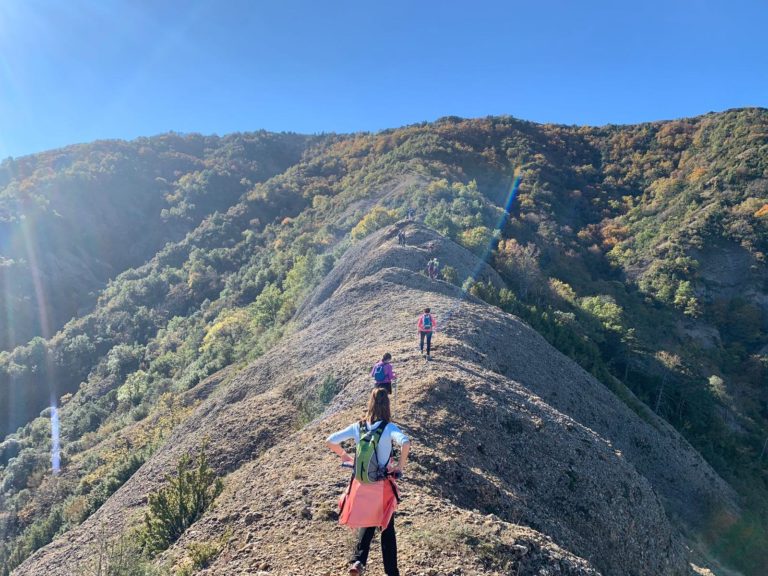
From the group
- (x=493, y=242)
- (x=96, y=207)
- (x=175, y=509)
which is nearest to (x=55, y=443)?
(x=175, y=509)

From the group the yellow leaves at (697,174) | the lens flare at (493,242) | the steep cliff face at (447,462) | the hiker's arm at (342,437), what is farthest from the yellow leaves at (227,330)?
the yellow leaves at (697,174)

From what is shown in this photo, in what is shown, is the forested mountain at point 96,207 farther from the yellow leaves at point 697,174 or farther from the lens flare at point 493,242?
the yellow leaves at point 697,174

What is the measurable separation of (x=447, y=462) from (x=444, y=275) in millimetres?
16319

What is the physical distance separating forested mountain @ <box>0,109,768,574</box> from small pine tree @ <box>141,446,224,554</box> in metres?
3.72

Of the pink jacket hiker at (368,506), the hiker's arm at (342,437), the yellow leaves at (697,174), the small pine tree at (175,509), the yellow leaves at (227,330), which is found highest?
the yellow leaves at (697,174)

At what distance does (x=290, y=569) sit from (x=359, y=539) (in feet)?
4.88

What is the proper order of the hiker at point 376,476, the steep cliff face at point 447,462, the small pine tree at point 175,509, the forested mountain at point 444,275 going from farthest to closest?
1. the forested mountain at point 444,275
2. the small pine tree at point 175,509
3. the steep cliff face at point 447,462
4. the hiker at point 376,476

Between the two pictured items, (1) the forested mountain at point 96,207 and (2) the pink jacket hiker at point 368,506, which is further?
(1) the forested mountain at point 96,207

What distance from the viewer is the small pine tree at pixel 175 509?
881 cm

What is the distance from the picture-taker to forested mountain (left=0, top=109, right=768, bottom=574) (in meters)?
24.9

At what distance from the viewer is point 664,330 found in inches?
1618

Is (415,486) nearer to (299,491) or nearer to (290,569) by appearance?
(299,491)

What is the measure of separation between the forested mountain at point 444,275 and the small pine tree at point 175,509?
3.72 meters

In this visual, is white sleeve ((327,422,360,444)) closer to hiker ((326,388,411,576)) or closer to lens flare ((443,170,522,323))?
hiker ((326,388,411,576))
